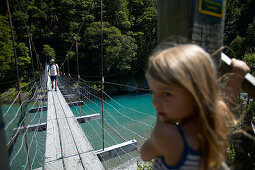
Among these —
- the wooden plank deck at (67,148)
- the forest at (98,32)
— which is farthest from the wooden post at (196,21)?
the forest at (98,32)

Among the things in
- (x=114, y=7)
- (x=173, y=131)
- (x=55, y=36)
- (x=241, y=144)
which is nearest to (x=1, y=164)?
(x=173, y=131)

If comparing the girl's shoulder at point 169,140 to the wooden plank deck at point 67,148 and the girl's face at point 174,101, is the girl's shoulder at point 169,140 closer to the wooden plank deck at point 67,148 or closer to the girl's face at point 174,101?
the girl's face at point 174,101

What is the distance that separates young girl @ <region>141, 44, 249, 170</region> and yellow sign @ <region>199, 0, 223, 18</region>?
0.16 meters

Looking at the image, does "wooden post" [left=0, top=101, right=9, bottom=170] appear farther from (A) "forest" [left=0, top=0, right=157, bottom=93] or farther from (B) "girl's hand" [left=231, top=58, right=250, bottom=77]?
(A) "forest" [left=0, top=0, right=157, bottom=93]

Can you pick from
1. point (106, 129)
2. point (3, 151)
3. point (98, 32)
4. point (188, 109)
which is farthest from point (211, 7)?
point (98, 32)

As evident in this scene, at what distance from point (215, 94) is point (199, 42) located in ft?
0.55

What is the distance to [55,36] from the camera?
12.5 m

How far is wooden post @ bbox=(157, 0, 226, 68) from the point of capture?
14.8 inches

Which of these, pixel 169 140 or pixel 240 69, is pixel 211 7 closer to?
pixel 240 69

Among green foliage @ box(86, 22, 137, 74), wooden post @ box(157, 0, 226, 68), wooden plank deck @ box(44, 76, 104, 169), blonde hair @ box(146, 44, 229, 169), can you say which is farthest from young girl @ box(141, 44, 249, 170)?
green foliage @ box(86, 22, 137, 74)

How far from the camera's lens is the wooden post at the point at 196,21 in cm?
38

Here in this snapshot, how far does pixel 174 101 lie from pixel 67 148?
4.15ft

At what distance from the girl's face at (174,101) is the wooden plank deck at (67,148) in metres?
0.95

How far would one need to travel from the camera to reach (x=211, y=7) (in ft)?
1.28
